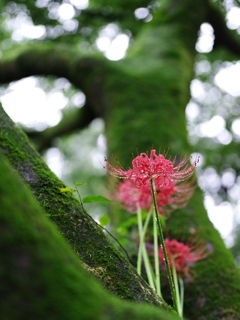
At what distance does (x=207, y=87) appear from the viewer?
754 centimetres

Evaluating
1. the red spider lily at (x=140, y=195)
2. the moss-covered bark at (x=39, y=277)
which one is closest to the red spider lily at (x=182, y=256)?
the red spider lily at (x=140, y=195)

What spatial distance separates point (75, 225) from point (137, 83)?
225 centimetres

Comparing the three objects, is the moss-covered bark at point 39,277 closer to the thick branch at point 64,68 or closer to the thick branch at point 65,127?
the thick branch at point 64,68

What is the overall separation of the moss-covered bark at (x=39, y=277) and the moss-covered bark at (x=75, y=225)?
396 mm

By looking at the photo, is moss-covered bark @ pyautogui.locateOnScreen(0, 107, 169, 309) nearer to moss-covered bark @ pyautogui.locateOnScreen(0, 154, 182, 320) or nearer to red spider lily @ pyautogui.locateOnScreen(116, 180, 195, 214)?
moss-covered bark @ pyautogui.locateOnScreen(0, 154, 182, 320)

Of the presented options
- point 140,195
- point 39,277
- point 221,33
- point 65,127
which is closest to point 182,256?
point 140,195

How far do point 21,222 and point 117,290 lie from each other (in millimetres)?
510

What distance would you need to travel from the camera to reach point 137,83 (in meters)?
3.11

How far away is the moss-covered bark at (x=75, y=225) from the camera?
0.98m

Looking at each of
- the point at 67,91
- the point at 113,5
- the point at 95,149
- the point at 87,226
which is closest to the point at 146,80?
the point at 87,226

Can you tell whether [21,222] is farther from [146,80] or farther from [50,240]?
[146,80]

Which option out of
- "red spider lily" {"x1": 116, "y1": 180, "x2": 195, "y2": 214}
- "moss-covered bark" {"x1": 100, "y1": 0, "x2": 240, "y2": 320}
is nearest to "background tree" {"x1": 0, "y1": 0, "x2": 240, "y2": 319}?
"moss-covered bark" {"x1": 100, "y1": 0, "x2": 240, "y2": 320}

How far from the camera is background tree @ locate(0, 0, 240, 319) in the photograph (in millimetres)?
1677

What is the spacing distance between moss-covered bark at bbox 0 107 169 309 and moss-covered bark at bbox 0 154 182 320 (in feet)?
1.30
